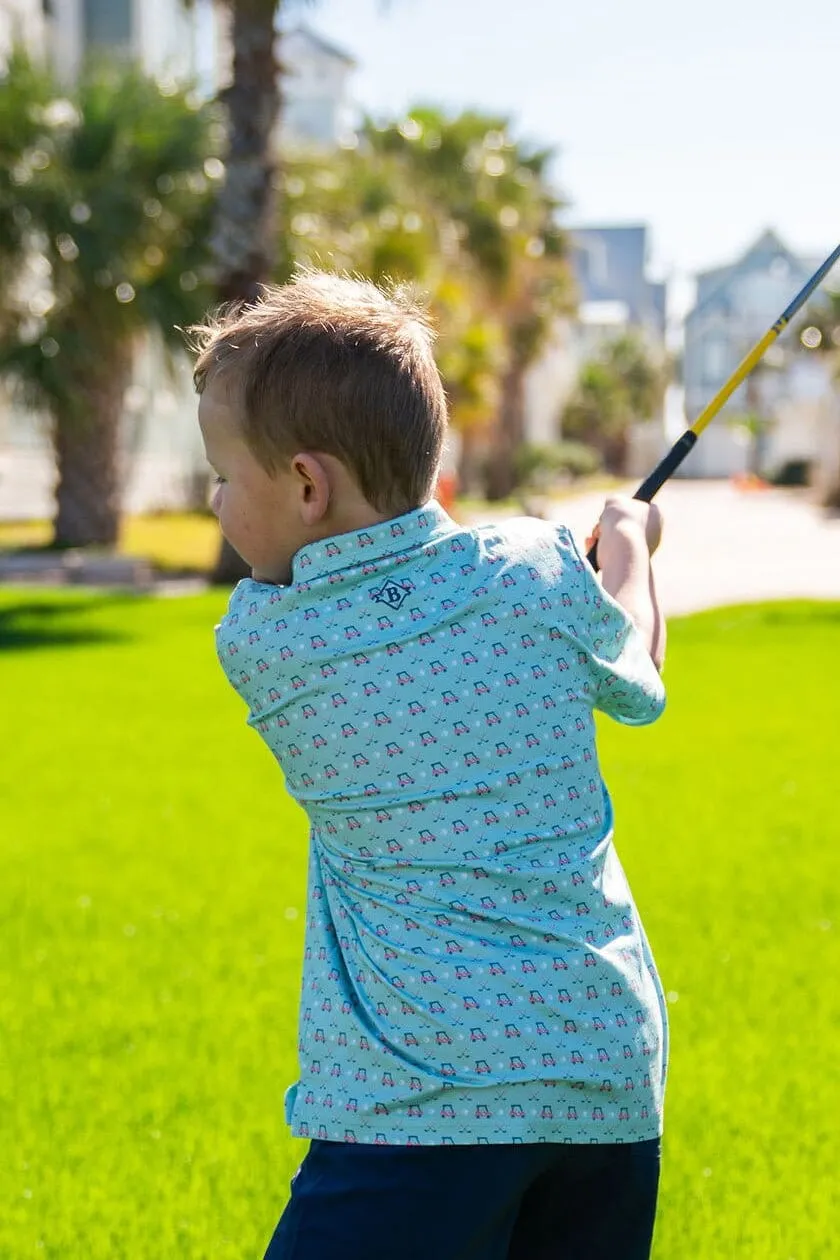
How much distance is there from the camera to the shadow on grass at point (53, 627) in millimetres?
13508

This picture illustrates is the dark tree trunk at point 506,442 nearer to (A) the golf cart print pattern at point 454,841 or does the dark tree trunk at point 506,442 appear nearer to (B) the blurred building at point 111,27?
(B) the blurred building at point 111,27

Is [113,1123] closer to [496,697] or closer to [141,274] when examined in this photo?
[496,697]

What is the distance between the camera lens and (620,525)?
2.00m

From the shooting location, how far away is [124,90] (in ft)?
59.0

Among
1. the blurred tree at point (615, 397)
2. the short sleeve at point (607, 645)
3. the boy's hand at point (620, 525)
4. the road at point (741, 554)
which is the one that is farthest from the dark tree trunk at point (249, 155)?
the blurred tree at point (615, 397)

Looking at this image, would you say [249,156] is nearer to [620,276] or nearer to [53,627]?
[53,627]

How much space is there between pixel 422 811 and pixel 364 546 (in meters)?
0.28

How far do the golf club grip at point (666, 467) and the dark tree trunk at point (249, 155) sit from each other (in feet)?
47.9

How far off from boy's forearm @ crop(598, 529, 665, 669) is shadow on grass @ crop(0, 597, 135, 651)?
11.5 meters

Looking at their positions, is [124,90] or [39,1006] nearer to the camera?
[39,1006]

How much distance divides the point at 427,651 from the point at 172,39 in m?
32.4

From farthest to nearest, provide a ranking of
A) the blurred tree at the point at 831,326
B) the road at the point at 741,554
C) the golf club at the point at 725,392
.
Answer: the blurred tree at the point at 831,326, the road at the point at 741,554, the golf club at the point at 725,392

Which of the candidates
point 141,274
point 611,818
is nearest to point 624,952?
point 611,818

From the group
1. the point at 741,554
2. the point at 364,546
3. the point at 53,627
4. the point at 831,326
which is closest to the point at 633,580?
the point at 364,546
